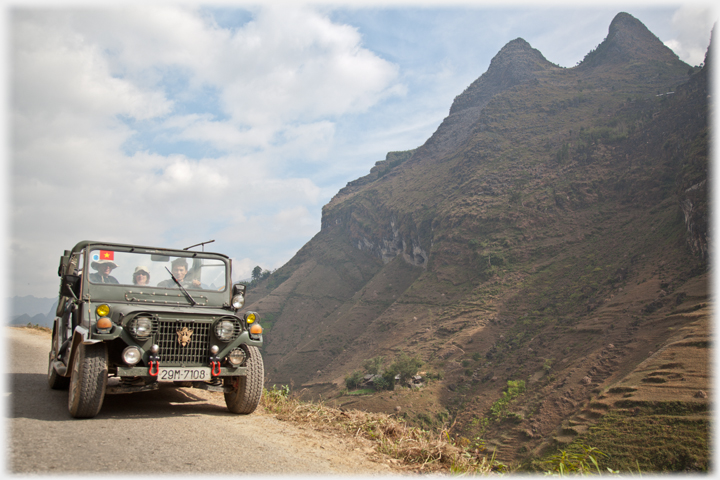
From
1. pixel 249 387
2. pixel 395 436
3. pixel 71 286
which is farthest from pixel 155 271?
pixel 395 436

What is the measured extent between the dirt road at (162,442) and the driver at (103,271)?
1.69m

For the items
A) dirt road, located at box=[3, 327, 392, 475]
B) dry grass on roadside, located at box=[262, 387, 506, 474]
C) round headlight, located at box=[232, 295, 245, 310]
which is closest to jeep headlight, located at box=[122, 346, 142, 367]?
dirt road, located at box=[3, 327, 392, 475]

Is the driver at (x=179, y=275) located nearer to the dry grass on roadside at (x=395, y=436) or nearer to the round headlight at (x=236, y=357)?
the round headlight at (x=236, y=357)

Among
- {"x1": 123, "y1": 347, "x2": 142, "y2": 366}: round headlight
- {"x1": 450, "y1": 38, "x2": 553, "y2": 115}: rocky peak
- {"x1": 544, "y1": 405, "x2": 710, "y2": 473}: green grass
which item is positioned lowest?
{"x1": 544, "y1": 405, "x2": 710, "y2": 473}: green grass

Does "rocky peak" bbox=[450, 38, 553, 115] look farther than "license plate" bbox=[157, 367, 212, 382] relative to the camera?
Yes

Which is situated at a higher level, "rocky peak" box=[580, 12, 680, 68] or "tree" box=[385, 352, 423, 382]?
"rocky peak" box=[580, 12, 680, 68]

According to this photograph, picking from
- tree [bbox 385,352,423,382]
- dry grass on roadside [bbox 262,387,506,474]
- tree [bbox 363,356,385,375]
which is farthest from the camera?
tree [bbox 363,356,385,375]

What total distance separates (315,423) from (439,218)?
7202cm

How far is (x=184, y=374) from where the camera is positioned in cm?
525

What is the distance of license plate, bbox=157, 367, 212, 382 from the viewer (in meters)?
5.12

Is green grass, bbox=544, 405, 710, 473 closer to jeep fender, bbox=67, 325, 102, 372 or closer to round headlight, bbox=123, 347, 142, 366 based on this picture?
round headlight, bbox=123, 347, 142, 366

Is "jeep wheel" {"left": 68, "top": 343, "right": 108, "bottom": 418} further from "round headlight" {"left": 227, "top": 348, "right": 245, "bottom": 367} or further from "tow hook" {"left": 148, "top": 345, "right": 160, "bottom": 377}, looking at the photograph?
"round headlight" {"left": 227, "top": 348, "right": 245, "bottom": 367}

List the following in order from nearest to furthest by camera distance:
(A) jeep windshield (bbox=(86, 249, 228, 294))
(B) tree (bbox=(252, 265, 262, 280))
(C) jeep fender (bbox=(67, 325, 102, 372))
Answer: (C) jeep fender (bbox=(67, 325, 102, 372))
(A) jeep windshield (bbox=(86, 249, 228, 294))
(B) tree (bbox=(252, 265, 262, 280))

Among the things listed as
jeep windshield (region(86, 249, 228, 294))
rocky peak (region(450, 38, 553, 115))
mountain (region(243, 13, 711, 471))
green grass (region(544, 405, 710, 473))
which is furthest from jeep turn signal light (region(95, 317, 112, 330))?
rocky peak (region(450, 38, 553, 115))
